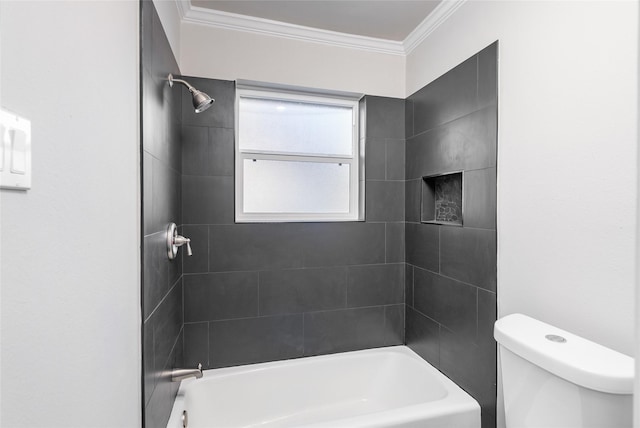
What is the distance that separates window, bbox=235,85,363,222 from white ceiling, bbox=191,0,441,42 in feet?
1.43

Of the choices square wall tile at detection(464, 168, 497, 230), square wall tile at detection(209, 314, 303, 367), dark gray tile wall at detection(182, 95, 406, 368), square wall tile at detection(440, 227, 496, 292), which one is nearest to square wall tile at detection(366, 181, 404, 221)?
dark gray tile wall at detection(182, 95, 406, 368)

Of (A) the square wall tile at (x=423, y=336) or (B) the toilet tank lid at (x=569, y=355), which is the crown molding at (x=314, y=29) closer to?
(B) the toilet tank lid at (x=569, y=355)

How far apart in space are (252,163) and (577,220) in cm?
177

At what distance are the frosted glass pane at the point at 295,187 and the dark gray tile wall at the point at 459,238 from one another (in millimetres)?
527

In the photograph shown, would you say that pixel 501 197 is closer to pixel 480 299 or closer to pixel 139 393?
pixel 480 299

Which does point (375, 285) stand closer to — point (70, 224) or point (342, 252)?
point (342, 252)

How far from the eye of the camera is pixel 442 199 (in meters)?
2.05

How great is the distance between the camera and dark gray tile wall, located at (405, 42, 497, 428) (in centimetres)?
158

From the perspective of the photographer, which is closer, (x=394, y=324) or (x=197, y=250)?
(x=197, y=250)

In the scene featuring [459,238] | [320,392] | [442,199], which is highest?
[442,199]

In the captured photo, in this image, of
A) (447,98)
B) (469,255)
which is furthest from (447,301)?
(447,98)

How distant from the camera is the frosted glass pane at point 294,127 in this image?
218 cm

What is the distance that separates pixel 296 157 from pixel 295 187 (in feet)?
0.69

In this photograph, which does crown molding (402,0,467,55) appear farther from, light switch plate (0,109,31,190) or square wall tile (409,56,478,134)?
light switch plate (0,109,31,190)
